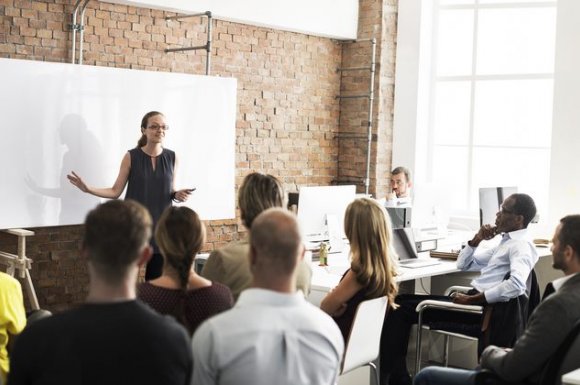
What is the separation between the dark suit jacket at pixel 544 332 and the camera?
3.18 m

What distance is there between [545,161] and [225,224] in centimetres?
353

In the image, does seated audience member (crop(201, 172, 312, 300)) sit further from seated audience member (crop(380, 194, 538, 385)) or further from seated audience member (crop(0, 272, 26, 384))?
seated audience member (crop(380, 194, 538, 385))

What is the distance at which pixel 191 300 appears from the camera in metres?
2.96

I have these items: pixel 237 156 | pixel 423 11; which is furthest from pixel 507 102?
pixel 237 156

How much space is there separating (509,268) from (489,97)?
4.72 m

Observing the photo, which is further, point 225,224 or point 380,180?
point 380,180

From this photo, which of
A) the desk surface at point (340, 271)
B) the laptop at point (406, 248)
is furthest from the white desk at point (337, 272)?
the laptop at point (406, 248)

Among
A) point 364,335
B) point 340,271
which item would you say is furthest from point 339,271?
point 364,335

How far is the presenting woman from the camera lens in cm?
599

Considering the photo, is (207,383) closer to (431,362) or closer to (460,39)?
(431,362)

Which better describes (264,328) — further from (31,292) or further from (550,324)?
(31,292)

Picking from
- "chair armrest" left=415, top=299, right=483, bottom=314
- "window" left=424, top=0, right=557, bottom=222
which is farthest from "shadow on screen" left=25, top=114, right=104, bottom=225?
"window" left=424, top=0, right=557, bottom=222

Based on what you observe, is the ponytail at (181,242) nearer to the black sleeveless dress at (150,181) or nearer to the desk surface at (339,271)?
the desk surface at (339,271)

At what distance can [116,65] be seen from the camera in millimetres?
7188
